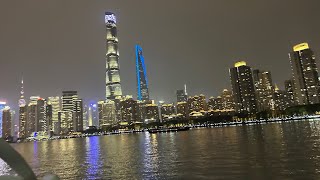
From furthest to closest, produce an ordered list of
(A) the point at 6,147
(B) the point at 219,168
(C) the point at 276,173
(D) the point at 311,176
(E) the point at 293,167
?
(B) the point at 219,168
(E) the point at 293,167
(C) the point at 276,173
(D) the point at 311,176
(A) the point at 6,147

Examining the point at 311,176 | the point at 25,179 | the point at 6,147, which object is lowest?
the point at 311,176

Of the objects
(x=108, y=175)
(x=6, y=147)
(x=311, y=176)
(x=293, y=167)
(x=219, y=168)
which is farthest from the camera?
(x=108, y=175)

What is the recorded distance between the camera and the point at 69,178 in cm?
3109

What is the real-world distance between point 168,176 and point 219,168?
15.6ft

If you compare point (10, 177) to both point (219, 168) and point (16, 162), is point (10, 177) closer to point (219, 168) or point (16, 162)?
point (16, 162)

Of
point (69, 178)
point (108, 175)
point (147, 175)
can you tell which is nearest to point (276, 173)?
point (147, 175)

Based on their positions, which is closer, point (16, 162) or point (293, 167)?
point (16, 162)

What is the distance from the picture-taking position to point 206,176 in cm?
2442

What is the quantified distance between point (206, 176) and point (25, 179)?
18307mm

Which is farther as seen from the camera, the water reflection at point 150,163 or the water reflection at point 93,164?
the water reflection at point 93,164

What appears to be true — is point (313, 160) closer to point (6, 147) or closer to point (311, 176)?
point (311, 176)

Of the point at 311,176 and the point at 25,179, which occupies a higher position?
the point at 25,179

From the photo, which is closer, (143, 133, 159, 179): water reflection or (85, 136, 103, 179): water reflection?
(143, 133, 159, 179): water reflection

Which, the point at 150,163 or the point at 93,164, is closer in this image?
the point at 150,163
